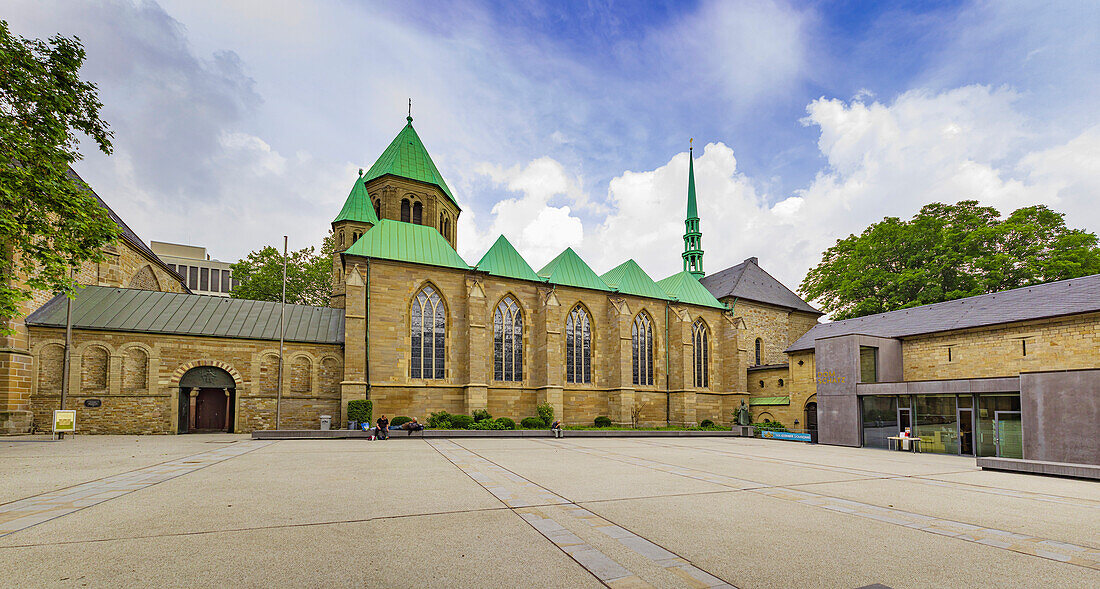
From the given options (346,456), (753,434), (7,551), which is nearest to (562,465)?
(346,456)

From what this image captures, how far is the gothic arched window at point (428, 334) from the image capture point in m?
27.4

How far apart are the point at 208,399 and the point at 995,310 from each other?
3978 cm

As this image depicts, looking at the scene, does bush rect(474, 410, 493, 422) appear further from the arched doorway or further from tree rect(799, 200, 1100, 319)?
tree rect(799, 200, 1100, 319)

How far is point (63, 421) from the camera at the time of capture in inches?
733

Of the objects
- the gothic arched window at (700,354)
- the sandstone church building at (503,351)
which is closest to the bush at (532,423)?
the sandstone church building at (503,351)

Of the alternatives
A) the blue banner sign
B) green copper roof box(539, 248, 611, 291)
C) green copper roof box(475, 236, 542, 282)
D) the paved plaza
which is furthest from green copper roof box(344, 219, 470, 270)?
the blue banner sign

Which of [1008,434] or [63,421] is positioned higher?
[63,421]

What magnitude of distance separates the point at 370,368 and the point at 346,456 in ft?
40.5

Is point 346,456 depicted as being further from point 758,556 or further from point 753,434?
point 753,434

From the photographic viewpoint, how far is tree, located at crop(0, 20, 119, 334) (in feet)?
41.6

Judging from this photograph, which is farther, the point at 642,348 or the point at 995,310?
the point at 642,348

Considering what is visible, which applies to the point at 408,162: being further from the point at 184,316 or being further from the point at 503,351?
the point at 184,316

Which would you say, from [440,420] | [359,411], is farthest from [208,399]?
[440,420]

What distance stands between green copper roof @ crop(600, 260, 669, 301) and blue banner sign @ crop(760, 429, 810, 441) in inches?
429
